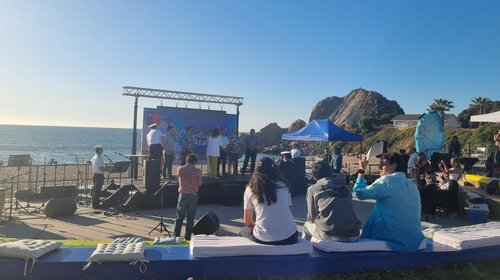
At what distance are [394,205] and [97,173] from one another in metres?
7.57

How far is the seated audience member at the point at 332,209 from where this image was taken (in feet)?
14.6

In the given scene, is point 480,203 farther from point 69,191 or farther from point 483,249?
point 69,191

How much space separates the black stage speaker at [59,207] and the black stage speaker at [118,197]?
3.18 feet

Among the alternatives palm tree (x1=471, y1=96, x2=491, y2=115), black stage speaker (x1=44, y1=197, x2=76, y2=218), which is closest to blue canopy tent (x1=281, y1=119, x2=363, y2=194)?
black stage speaker (x1=44, y1=197, x2=76, y2=218)

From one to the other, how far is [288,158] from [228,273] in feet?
27.9

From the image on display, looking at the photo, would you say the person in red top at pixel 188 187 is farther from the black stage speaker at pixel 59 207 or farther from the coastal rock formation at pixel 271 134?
the coastal rock formation at pixel 271 134

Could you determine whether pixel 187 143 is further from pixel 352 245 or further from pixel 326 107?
pixel 326 107

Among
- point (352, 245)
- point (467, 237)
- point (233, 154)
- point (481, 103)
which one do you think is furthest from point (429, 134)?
point (481, 103)

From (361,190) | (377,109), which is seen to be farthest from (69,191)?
(377,109)

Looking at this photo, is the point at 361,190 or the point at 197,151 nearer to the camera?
the point at 361,190

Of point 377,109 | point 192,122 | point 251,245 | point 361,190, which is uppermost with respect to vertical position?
point 377,109

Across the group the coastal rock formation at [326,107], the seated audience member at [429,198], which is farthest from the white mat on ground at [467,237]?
the coastal rock formation at [326,107]

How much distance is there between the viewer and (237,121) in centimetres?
1666

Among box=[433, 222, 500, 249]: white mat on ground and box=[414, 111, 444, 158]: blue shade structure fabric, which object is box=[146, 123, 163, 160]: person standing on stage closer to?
box=[433, 222, 500, 249]: white mat on ground
